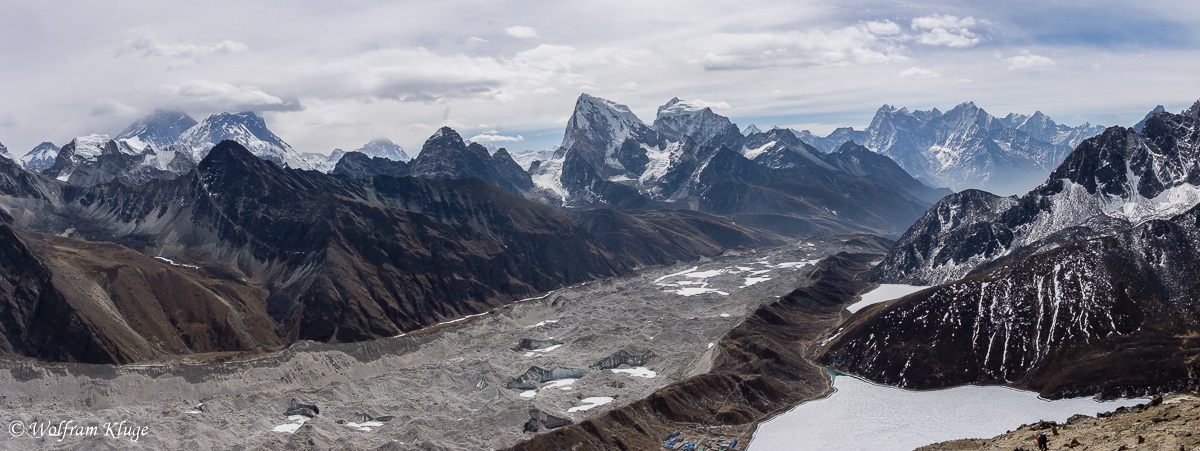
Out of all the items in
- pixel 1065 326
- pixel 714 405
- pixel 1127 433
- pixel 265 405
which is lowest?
pixel 265 405

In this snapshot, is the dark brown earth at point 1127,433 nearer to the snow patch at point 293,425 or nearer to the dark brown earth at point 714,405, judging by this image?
the dark brown earth at point 714,405

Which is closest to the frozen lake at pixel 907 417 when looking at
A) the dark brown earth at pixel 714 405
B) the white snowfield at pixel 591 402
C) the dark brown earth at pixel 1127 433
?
the dark brown earth at pixel 714 405

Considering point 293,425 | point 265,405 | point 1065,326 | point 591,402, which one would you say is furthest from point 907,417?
point 265,405

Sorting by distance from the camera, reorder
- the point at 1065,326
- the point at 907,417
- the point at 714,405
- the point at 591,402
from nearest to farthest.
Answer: the point at 907,417
the point at 714,405
the point at 1065,326
the point at 591,402

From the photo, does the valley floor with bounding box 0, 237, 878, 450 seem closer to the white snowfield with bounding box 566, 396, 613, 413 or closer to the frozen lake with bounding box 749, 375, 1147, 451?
the white snowfield with bounding box 566, 396, 613, 413

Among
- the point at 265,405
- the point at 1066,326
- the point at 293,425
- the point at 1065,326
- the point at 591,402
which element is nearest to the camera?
the point at 293,425

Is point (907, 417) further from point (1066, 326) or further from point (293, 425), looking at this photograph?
point (293, 425)

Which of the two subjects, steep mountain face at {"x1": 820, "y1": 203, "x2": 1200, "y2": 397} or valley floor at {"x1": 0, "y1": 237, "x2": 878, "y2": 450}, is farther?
steep mountain face at {"x1": 820, "y1": 203, "x2": 1200, "y2": 397}

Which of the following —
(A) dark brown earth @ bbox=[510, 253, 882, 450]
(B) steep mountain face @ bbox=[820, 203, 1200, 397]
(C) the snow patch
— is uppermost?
(B) steep mountain face @ bbox=[820, 203, 1200, 397]

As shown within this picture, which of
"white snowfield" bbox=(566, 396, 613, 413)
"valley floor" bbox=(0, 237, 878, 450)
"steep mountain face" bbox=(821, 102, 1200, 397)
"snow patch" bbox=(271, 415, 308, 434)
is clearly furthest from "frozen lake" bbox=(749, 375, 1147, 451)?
"snow patch" bbox=(271, 415, 308, 434)

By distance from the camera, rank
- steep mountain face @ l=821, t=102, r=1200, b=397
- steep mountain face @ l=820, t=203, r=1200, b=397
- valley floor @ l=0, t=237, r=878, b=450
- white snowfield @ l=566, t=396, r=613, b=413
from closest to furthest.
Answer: valley floor @ l=0, t=237, r=878, b=450 → steep mountain face @ l=820, t=203, r=1200, b=397 → steep mountain face @ l=821, t=102, r=1200, b=397 → white snowfield @ l=566, t=396, r=613, b=413
